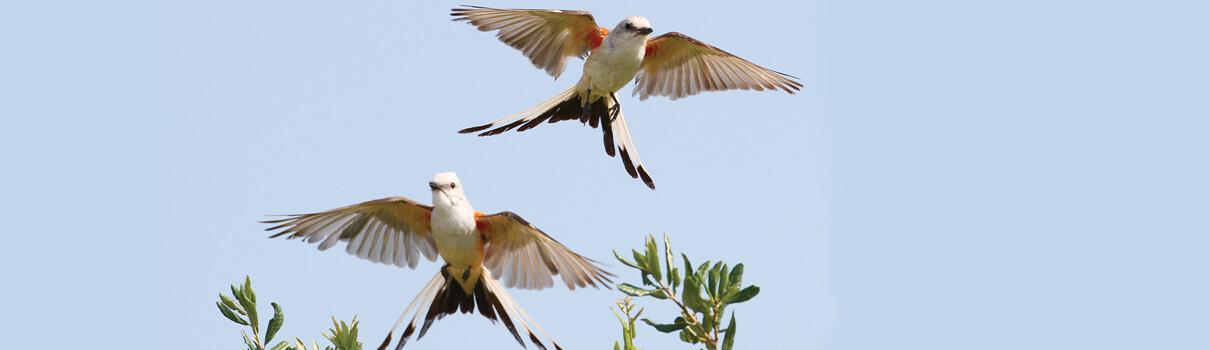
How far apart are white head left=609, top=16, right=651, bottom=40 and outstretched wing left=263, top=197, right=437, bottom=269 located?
1.61 meters

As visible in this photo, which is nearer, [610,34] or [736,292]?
[736,292]

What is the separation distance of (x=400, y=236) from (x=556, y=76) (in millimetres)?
1449

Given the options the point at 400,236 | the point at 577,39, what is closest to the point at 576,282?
the point at 400,236

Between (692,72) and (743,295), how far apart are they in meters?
3.37

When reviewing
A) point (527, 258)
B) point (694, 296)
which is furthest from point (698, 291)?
point (527, 258)

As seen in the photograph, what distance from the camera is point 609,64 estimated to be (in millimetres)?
6469

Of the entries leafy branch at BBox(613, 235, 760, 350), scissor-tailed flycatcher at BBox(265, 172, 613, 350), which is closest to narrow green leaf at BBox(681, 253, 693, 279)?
leafy branch at BBox(613, 235, 760, 350)

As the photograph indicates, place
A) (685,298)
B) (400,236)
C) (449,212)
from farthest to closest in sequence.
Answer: (400,236), (449,212), (685,298)

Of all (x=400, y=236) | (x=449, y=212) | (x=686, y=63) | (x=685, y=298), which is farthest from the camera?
(x=686, y=63)

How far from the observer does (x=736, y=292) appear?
13.2ft

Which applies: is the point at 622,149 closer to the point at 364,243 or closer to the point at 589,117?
the point at 589,117

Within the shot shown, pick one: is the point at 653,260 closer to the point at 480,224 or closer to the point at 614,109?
the point at 480,224

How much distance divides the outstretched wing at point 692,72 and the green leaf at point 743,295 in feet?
9.71

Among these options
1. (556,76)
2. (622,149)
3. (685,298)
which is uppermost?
(556,76)
